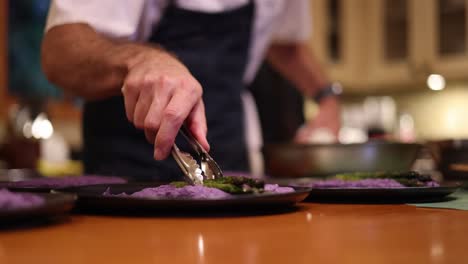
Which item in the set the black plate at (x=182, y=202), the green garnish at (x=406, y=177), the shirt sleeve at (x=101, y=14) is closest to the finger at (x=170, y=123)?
the black plate at (x=182, y=202)

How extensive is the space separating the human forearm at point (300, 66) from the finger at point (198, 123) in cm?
114

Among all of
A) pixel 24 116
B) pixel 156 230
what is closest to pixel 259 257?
pixel 156 230

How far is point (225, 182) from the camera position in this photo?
0.58 meters

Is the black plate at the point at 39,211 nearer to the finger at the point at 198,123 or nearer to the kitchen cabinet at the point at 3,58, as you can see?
the finger at the point at 198,123

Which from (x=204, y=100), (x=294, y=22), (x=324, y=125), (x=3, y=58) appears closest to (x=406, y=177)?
(x=204, y=100)

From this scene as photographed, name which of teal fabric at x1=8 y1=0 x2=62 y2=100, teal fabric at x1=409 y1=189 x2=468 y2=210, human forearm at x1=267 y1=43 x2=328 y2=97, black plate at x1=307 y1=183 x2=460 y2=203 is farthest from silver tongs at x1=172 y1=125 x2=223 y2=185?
teal fabric at x1=8 y1=0 x2=62 y2=100

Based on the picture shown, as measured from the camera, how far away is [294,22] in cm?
173

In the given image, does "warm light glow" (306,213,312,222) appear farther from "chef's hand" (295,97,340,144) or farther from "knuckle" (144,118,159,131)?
"chef's hand" (295,97,340,144)

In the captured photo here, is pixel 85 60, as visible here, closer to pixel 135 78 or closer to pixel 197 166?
pixel 135 78

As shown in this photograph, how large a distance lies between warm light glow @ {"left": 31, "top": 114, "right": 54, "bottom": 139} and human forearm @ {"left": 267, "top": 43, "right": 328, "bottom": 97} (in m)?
1.80

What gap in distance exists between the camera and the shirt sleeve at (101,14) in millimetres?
961

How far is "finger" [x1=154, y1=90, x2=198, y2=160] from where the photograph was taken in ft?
2.13

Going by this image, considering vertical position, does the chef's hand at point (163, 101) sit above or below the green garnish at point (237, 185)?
above

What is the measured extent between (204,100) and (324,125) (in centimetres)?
53
